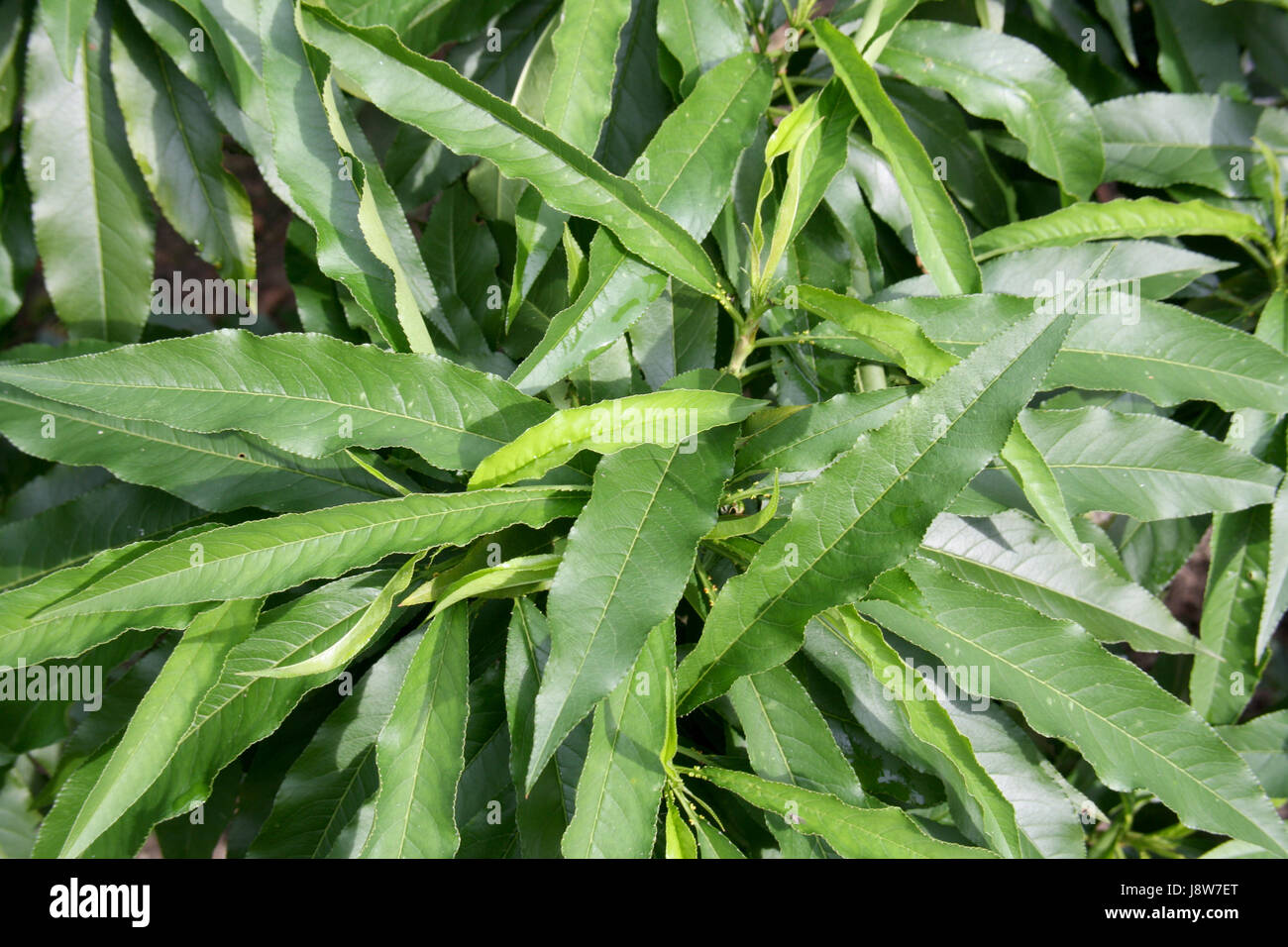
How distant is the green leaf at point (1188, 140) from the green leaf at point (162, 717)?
3.60ft

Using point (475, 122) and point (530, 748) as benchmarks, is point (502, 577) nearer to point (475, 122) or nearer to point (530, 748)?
point (530, 748)

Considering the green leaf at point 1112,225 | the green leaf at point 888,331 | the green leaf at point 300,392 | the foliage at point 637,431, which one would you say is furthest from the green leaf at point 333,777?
the green leaf at point 1112,225

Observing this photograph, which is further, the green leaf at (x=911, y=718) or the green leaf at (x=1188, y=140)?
the green leaf at (x=1188, y=140)

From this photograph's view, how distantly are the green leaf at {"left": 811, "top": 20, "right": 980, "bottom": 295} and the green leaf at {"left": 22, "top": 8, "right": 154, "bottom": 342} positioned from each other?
2.63ft

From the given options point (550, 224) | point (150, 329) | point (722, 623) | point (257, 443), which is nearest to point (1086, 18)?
point (550, 224)

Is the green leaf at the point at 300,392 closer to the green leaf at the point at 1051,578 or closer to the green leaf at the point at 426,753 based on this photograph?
the green leaf at the point at 426,753

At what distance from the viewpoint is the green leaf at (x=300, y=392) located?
665mm

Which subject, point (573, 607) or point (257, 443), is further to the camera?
point (257, 443)

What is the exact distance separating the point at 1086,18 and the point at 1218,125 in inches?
8.3

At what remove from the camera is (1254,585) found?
1092 mm

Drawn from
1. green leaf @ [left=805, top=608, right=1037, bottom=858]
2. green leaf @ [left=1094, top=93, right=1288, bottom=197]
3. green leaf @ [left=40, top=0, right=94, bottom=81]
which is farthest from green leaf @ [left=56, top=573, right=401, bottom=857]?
green leaf @ [left=1094, top=93, right=1288, bottom=197]

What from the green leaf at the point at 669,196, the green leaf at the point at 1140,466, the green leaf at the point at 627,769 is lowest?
the green leaf at the point at 627,769

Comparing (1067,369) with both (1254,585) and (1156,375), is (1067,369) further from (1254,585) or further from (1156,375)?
(1254,585)

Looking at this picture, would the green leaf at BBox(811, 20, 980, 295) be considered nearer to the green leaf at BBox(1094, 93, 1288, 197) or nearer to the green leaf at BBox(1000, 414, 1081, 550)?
the green leaf at BBox(1000, 414, 1081, 550)
